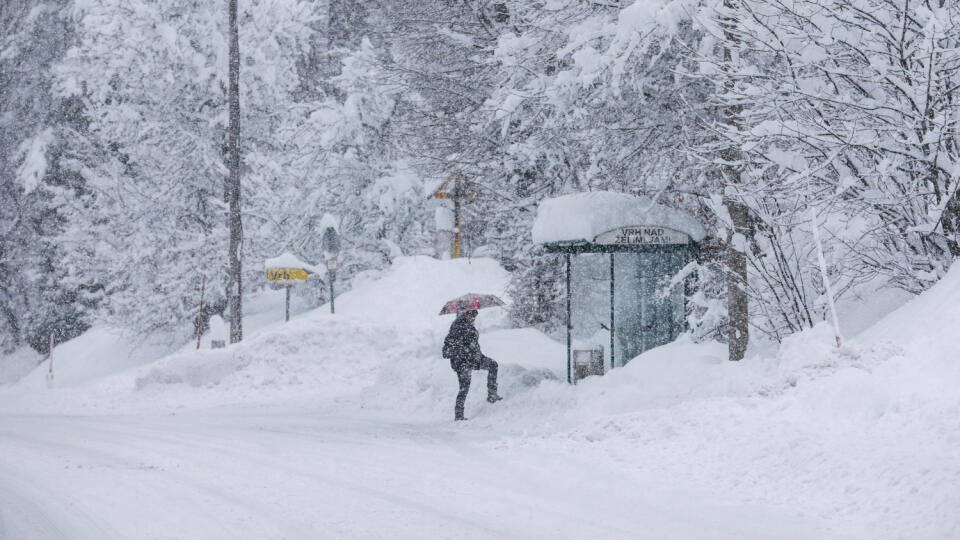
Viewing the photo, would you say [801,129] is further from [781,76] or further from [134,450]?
[134,450]

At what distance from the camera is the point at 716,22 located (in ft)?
32.0

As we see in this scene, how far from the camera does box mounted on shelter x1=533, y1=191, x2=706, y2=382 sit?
12.4 metres

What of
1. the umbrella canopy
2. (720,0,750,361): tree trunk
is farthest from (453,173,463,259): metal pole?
(720,0,750,361): tree trunk

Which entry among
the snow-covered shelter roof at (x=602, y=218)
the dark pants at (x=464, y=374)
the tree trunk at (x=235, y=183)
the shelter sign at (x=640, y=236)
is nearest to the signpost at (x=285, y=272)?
the tree trunk at (x=235, y=183)

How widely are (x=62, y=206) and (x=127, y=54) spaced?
865 centimetres

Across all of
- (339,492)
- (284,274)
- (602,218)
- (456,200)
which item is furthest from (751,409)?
(456,200)

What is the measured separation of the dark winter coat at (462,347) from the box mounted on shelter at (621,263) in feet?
5.14

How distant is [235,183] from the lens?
66.3ft

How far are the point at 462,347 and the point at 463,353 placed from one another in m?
0.09

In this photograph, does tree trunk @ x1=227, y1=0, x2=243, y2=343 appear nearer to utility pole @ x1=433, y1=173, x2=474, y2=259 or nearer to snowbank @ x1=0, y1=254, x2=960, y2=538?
snowbank @ x1=0, y1=254, x2=960, y2=538

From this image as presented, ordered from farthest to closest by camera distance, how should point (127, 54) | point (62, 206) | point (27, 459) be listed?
point (62, 206)
point (127, 54)
point (27, 459)

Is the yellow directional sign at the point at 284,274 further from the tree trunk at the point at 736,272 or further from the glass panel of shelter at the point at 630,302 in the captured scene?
the tree trunk at the point at 736,272

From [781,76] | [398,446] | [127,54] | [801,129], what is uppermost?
[127,54]

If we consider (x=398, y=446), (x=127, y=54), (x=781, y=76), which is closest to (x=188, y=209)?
(x=127, y=54)
